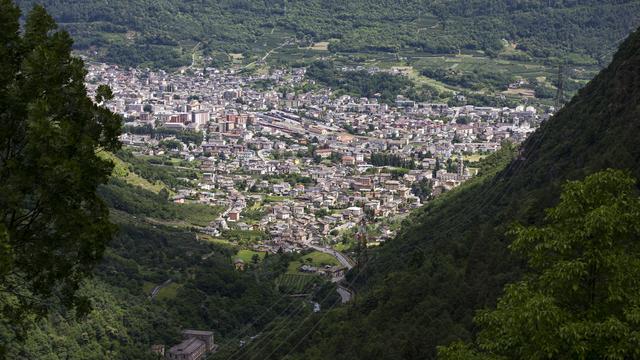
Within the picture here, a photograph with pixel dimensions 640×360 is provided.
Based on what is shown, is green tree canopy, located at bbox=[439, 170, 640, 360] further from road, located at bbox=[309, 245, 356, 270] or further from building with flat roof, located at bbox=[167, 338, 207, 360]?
road, located at bbox=[309, 245, 356, 270]

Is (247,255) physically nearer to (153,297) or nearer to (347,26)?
(153,297)

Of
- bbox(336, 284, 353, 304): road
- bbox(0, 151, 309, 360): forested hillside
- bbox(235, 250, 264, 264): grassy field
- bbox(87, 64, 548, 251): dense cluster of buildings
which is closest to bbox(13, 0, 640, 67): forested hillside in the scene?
bbox(87, 64, 548, 251): dense cluster of buildings

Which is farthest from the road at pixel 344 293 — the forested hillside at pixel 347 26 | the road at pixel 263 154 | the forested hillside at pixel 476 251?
the forested hillside at pixel 347 26

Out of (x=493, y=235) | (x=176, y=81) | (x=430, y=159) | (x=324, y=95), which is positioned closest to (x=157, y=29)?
(x=176, y=81)

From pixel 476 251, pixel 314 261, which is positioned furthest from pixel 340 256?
pixel 476 251

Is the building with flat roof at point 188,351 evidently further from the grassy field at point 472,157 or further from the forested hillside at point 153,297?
the grassy field at point 472,157

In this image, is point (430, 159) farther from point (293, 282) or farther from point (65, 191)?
point (65, 191)
